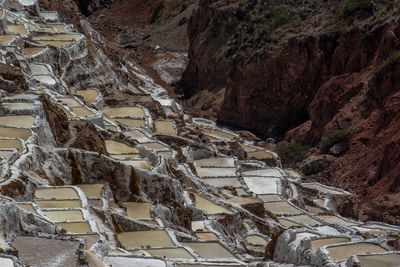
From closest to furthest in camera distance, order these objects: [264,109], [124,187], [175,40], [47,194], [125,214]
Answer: [47,194] → [125,214] → [124,187] → [264,109] → [175,40]

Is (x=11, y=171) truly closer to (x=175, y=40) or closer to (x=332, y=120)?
(x=332, y=120)

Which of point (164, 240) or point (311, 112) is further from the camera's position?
point (311, 112)

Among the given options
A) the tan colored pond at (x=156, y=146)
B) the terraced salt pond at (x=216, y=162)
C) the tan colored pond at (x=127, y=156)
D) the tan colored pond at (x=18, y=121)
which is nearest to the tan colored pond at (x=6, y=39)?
the tan colored pond at (x=156, y=146)

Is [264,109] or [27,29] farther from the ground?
[27,29]

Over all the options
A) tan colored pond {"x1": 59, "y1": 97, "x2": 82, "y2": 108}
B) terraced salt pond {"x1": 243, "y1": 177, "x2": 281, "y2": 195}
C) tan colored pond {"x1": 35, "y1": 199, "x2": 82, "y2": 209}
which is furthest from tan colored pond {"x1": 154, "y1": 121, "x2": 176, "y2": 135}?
tan colored pond {"x1": 35, "y1": 199, "x2": 82, "y2": 209}

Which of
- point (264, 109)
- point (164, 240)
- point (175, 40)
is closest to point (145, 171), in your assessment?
point (164, 240)

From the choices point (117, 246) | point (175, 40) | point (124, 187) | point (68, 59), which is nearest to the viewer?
point (117, 246)

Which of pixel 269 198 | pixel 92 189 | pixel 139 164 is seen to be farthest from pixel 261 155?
pixel 92 189

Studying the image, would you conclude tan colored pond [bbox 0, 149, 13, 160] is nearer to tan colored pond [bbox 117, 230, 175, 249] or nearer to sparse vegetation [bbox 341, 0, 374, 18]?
tan colored pond [bbox 117, 230, 175, 249]
